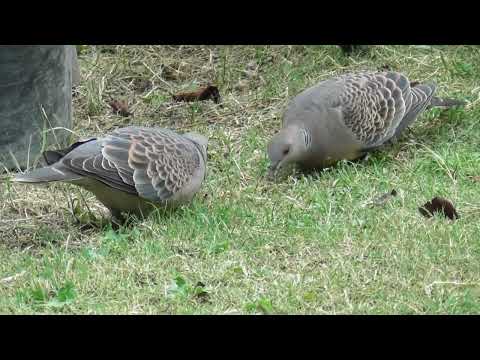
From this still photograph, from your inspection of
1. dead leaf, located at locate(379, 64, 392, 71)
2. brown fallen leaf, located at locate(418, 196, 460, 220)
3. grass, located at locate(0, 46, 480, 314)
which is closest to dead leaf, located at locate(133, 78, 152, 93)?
grass, located at locate(0, 46, 480, 314)

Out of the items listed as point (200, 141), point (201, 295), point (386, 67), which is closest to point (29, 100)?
point (200, 141)

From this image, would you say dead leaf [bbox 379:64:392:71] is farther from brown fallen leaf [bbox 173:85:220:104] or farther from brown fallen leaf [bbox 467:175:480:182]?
brown fallen leaf [bbox 467:175:480:182]

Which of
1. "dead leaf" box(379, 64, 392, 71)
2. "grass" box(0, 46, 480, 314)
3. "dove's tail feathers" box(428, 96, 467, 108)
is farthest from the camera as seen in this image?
"dead leaf" box(379, 64, 392, 71)

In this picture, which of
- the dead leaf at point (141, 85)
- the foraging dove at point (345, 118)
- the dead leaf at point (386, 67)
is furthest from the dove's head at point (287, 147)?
the dead leaf at point (141, 85)

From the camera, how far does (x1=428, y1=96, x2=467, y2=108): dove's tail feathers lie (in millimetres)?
7285

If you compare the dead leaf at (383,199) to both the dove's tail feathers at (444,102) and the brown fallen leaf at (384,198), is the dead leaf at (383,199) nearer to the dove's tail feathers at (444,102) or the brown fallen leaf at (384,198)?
the brown fallen leaf at (384,198)

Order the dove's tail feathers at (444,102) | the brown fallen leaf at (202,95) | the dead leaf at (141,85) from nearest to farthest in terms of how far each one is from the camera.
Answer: the dove's tail feathers at (444,102), the brown fallen leaf at (202,95), the dead leaf at (141,85)

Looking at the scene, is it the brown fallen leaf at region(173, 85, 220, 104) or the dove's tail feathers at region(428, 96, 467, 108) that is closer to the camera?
the dove's tail feathers at region(428, 96, 467, 108)

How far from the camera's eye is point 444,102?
730 cm

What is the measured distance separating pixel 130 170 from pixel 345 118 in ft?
→ 6.32

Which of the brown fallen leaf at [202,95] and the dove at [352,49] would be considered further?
the dove at [352,49]

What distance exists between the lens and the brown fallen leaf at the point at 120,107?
26.0ft

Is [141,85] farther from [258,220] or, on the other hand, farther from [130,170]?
[258,220]

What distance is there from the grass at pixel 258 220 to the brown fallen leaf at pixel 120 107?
0.19ft
